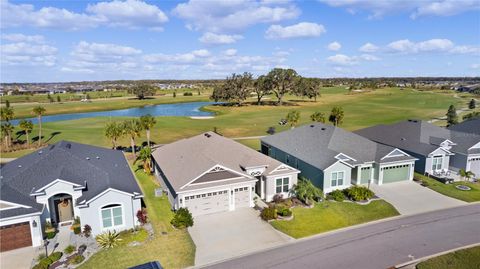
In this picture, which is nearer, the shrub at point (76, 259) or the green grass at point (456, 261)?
the green grass at point (456, 261)

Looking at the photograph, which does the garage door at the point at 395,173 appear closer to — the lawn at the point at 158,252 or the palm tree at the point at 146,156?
the lawn at the point at 158,252

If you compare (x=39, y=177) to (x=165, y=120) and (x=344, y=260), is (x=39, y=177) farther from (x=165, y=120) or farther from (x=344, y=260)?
(x=165, y=120)

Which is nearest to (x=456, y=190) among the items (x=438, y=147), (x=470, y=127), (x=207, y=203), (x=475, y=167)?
(x=438, y=147)

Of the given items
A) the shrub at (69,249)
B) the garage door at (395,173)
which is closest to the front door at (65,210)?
the shrub at (69,249)

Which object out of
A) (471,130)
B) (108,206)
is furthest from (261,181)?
(471,130)

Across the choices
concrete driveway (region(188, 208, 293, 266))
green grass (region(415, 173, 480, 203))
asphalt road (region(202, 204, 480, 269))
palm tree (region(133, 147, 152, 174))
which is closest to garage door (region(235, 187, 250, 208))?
concrete driveway (region(188, 208, 293, 266))

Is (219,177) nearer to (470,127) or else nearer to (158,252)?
(158,252)

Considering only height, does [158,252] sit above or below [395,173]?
below
